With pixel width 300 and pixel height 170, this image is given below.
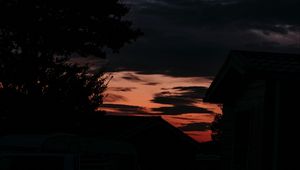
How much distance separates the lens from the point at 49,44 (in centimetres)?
2619

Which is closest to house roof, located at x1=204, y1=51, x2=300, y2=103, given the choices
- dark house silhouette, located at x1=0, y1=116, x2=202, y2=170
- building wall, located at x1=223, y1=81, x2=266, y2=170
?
building wall, located at x1=223, y1=81, x2=266, y2=170

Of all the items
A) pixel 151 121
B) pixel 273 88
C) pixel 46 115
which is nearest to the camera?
pixel 273 88

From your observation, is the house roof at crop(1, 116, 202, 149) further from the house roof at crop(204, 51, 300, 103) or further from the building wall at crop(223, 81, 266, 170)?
the house roof at crop(204, 51, 300, 103)

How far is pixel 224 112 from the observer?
14508 mm

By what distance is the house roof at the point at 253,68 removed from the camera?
32.8 ft

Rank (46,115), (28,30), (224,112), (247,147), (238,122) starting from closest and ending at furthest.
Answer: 1. (247,147)
2. (238,122)
3. (224,112)
4. (28,30)
5. (46,115)

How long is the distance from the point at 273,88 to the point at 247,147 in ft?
7.56

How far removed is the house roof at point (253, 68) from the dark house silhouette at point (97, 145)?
3705 millimetres

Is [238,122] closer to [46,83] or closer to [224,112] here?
[224,112]

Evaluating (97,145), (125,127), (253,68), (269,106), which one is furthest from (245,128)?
(125,127)

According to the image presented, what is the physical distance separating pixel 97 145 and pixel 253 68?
6240 millimetres

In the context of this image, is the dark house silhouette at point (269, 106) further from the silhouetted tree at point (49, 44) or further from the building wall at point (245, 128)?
the silhouetted tree at point (49, 44)

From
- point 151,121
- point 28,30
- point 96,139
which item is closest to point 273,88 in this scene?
point 96,139

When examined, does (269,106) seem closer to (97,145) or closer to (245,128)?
(245,128)
